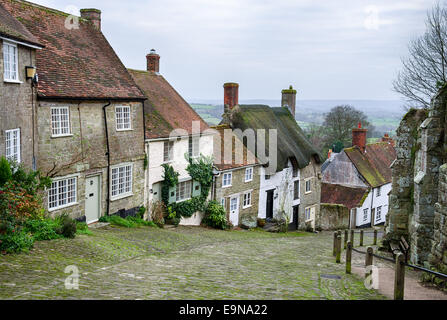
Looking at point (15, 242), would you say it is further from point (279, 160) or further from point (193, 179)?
point (279, 160)

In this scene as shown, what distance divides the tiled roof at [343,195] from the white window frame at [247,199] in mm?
12445

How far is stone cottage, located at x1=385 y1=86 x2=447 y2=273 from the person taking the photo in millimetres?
11336

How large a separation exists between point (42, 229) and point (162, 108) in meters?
11.9

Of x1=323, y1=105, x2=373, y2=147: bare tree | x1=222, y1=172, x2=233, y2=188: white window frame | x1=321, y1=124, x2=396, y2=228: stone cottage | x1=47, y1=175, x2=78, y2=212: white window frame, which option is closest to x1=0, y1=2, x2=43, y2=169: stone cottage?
x1=47, y1=175, x2=78, y2=212: white window frame

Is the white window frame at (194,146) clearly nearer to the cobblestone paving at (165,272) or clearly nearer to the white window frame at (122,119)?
the white window frame at (122,119)

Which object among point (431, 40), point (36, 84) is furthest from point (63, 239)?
point (431, 40)

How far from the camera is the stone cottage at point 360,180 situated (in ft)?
119

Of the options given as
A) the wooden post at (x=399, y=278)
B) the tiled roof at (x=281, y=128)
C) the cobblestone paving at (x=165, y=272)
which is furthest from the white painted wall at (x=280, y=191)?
the wooden post at (x=399, y=278)

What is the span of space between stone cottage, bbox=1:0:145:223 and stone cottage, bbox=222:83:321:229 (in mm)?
9731

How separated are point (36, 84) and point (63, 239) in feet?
18.1

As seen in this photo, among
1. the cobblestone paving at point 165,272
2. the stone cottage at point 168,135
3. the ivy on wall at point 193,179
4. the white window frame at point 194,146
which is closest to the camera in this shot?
the cobblestone paving at point 165,272

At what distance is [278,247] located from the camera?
1772 centimetres

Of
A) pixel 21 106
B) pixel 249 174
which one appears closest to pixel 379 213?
pixel 249 174
